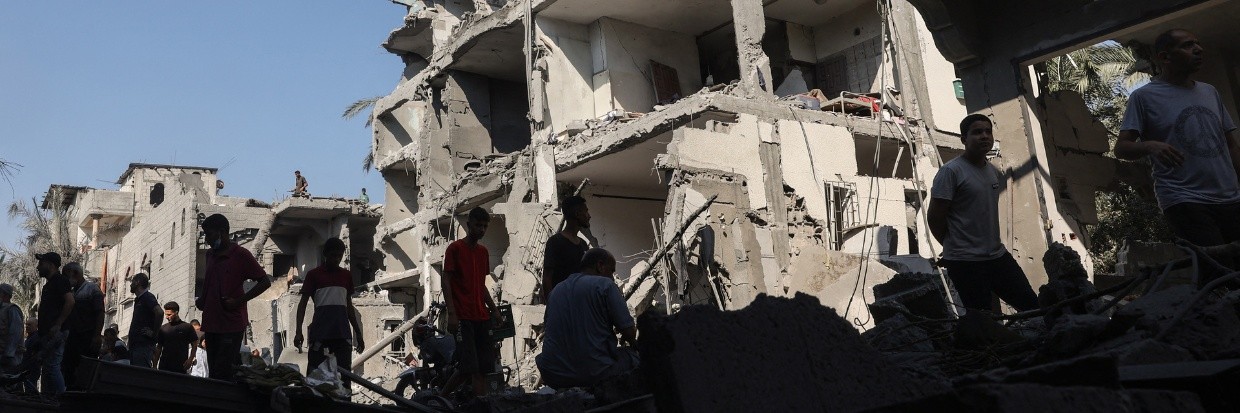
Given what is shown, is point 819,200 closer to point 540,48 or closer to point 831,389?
point 540,48

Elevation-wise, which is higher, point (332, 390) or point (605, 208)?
point (605, 208)

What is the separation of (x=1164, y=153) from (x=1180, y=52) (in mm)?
516

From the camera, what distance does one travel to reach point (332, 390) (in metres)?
4.54

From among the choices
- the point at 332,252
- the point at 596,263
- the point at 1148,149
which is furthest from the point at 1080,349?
the point at 332,252

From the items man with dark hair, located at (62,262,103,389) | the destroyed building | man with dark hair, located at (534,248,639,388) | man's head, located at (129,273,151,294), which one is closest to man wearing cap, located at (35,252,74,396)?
man with dark hair, located at (62,262,103,389)

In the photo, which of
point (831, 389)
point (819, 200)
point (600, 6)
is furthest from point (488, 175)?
point (831, 389)

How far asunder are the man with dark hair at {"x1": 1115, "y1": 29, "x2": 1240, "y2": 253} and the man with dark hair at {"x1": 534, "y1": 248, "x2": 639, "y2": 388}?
9.04 feet

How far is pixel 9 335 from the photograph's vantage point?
8984mm

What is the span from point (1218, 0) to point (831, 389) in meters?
6.03

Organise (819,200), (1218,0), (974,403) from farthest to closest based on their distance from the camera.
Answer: (819,200) → (1218,0) → (974,403)

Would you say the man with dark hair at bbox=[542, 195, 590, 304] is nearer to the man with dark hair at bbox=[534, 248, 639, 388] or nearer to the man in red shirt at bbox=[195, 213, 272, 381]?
the man with dark hair at bbox=[534, 248, 639, 388]

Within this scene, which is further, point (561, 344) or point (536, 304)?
point (536, 304)

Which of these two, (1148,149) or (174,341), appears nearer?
(1148,149)

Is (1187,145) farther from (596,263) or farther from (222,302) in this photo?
(222,302)
